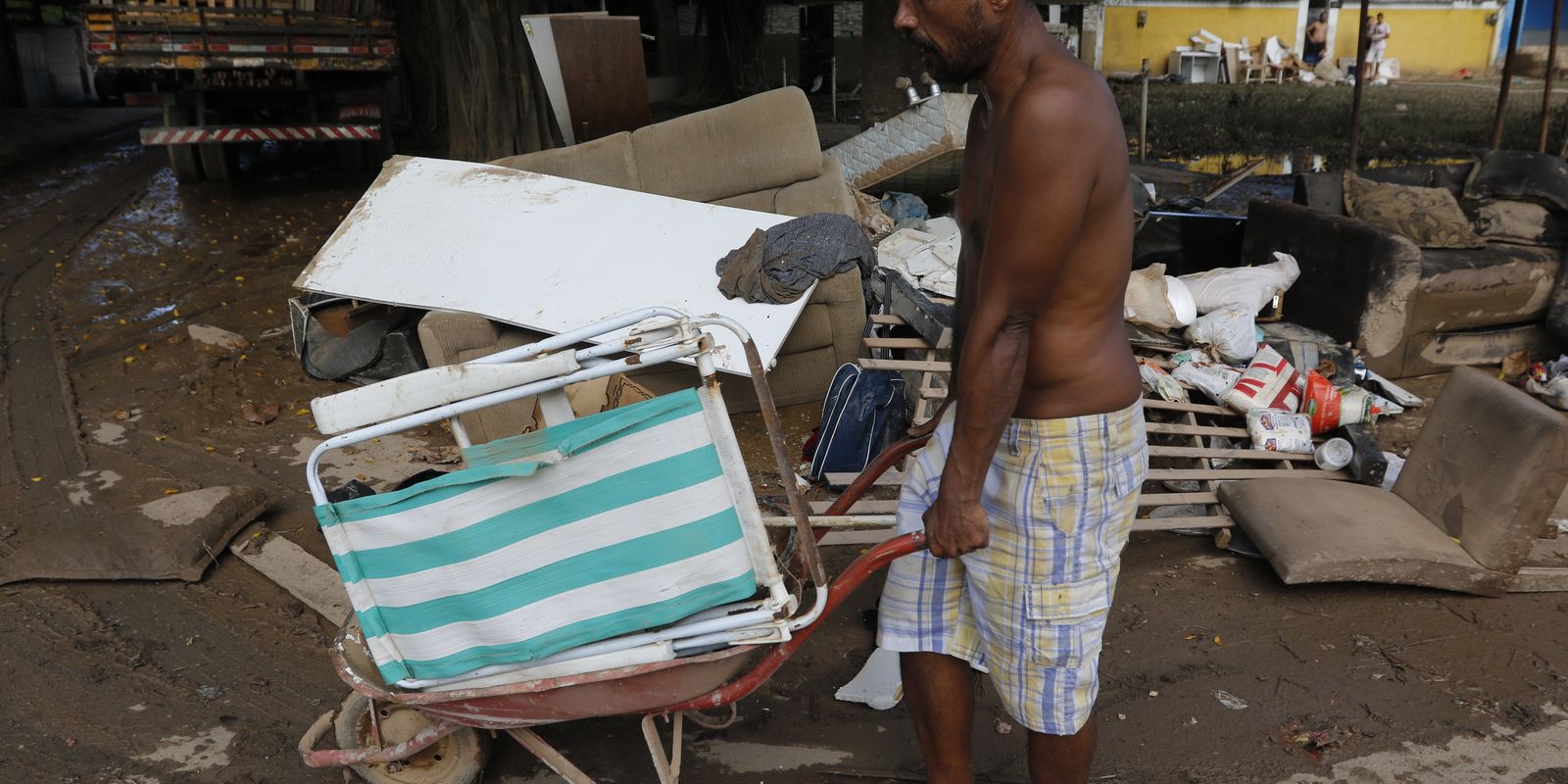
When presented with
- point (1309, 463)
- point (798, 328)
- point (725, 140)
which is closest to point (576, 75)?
point (725, 140)

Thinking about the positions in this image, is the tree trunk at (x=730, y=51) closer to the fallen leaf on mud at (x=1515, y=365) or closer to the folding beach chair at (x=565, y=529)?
the fallen leaf on mud at (x=1515, y=365)

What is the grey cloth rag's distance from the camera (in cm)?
502

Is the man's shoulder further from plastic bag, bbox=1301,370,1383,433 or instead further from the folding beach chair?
plastic bag, bbox=1301,370,1383,433

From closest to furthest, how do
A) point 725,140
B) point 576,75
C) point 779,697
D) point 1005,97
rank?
point 1005,97
point 779,697
point 725,140
point 576,75

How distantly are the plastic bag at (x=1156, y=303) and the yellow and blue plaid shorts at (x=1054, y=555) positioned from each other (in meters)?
3.31

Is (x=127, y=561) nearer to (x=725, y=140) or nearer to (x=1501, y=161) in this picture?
(x=725, y=140)

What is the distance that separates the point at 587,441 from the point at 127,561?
2.67 meters

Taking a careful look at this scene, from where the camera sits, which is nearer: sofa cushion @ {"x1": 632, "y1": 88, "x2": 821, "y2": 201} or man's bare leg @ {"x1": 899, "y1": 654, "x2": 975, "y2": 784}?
man's bare leg @ {"x1": 899, "y1": 654, "x2": 975, "y2": 784}

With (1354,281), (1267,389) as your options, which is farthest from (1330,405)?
(1354,281)

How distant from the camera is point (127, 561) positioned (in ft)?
12.0

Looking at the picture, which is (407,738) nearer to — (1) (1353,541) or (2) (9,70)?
(1) (1353,541)

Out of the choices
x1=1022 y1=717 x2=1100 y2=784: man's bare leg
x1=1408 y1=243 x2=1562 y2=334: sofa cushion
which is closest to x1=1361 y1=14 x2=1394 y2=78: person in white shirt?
x1=1408 y1=243 x2=1562 y2=334: sofa cushion

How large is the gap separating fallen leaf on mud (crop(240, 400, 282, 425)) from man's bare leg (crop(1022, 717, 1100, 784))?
4.40 m

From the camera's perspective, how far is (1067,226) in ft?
5.67
